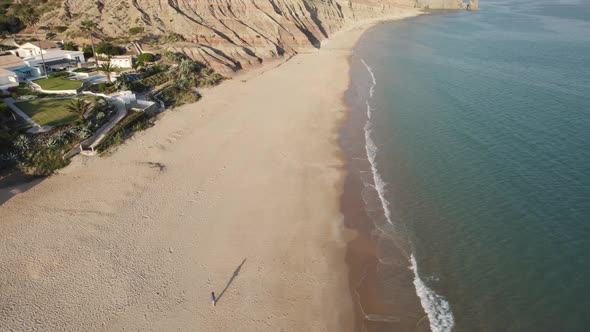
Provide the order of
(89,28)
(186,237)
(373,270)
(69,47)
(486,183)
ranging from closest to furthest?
(373,270)
(186,237)
(486,183)
(89,28)
(69,47)

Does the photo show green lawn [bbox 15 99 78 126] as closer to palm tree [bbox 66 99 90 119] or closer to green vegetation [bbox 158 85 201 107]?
palm tree [bbox 66 99 90 119]

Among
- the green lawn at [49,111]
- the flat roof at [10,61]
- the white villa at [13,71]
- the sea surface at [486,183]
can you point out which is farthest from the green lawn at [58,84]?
the sea surface at [486,183]

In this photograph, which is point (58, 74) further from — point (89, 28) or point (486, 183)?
point (486, 183)

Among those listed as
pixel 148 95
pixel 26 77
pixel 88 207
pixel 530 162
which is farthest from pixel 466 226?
pixel 26 77

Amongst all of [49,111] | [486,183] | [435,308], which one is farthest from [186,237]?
[49,111]

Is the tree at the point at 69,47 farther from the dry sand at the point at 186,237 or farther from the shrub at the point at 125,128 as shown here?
the dry sand at the point at 186,237
